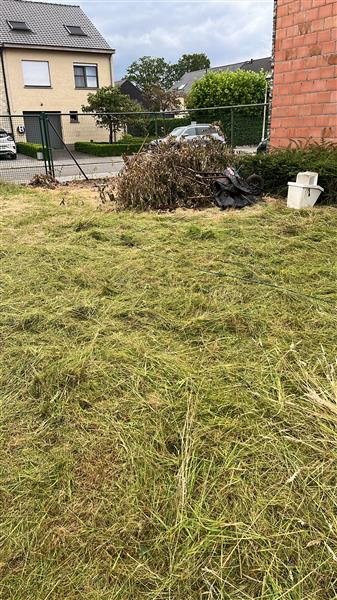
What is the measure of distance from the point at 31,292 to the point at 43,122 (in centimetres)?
854

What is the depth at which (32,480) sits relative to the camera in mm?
1585

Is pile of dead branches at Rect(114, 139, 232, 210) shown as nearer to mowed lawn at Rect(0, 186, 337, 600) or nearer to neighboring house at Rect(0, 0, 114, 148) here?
mowed lawn at Rect(0, 186, 337, 600)

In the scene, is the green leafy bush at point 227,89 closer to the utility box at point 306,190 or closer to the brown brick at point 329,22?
the brown brick at point 329,22

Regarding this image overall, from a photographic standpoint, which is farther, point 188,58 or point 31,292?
point 188,58

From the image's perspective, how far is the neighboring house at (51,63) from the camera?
22531 millimetres

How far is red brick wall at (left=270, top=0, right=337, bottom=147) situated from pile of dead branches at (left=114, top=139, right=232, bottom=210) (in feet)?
5.03

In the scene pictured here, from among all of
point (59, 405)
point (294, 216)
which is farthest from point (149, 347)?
point (294, 216)

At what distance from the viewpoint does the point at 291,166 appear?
6.16 m

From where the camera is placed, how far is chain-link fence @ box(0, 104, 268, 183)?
437 inches

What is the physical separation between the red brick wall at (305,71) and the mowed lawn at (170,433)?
3.71 m

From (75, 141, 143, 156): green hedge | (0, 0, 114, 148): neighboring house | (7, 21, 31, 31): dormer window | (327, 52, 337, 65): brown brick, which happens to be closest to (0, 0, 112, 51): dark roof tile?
(0, 0, 114, 148): neighboring house

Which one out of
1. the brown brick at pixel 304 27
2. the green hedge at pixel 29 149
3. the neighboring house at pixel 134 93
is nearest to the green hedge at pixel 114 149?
the green hedge at pixel 29 149

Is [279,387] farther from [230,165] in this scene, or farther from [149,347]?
[230,165]

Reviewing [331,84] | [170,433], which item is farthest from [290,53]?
[170,433]
